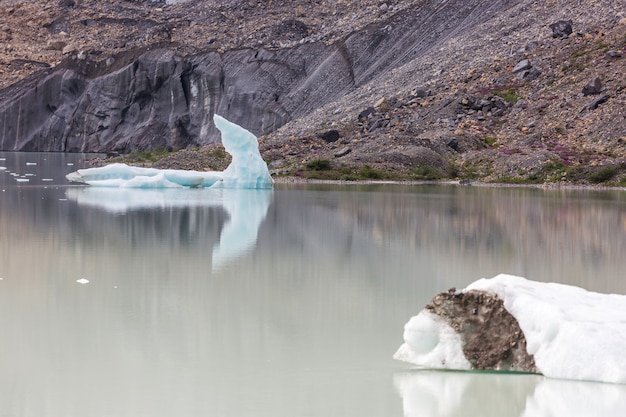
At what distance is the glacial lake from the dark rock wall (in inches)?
2081

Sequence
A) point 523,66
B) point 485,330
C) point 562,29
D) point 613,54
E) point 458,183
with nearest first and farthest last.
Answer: point 485,330
point 458,183
point 613,54
point 523,66
point 562,29

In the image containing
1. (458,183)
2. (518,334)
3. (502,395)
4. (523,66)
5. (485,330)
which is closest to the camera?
(502,395)

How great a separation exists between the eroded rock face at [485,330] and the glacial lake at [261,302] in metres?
Answer: 0.19

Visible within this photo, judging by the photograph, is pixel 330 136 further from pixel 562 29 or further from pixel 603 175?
pixel 562 29

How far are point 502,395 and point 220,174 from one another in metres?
35.2

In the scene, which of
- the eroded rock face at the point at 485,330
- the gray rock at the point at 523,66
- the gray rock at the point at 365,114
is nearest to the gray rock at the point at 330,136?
the gray rock at the point at 365,114

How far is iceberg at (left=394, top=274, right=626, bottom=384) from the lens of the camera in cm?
915

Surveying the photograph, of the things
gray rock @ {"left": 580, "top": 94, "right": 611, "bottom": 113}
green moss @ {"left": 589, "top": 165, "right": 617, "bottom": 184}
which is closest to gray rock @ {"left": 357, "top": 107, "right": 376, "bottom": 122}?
gray rock @ {"left": 580, "top": 94, "right": 611, "bottom": 113}

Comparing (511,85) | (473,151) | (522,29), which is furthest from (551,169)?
(522,29)

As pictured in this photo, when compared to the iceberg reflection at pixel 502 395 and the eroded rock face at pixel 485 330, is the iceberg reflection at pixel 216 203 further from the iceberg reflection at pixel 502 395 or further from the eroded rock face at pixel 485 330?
the iceberg reflection at pixel 502 395

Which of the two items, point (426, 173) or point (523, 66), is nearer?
point (426, 173)

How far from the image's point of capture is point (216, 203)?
109ft

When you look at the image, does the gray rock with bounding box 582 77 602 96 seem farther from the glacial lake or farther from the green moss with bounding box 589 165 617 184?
the glacial lake

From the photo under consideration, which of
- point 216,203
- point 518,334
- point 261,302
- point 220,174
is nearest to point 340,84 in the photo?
point 220,174
